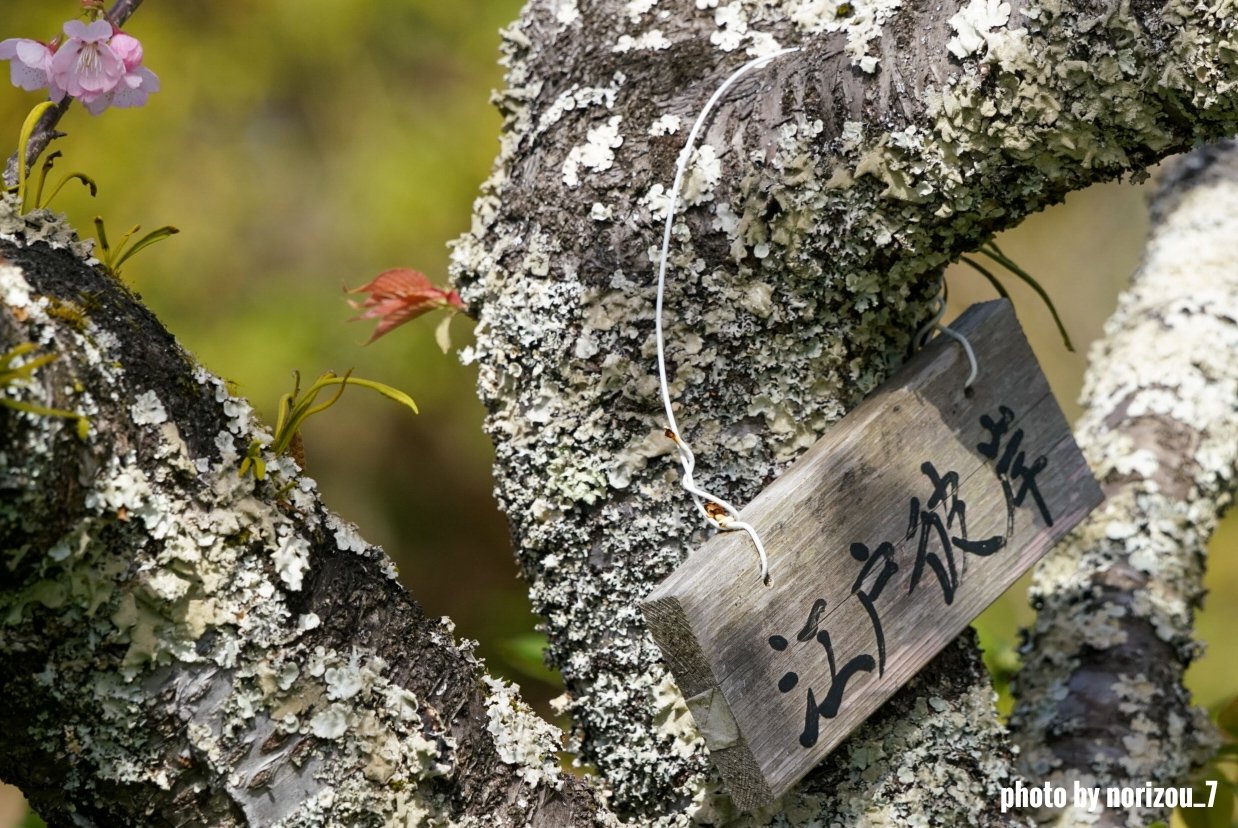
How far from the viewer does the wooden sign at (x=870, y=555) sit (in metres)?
0.68

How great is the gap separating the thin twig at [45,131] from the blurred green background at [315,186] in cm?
170

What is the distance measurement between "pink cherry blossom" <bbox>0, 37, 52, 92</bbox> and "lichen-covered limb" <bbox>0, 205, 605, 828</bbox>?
0.35 feet

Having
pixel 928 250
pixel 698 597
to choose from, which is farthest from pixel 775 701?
pixel 928 250

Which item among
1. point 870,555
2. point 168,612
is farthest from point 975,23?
point 168,612

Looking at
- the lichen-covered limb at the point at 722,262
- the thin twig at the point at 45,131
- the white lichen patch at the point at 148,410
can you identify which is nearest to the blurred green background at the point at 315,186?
the lichen-covered limb at the point at 722,262

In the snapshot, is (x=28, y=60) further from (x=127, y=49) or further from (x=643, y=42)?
(x=643, y=42)

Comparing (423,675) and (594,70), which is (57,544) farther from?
(594,70)

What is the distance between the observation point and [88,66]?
0.63 metres

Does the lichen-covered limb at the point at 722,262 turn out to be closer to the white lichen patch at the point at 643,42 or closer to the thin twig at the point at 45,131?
the white lichen patch at the point at 643,42

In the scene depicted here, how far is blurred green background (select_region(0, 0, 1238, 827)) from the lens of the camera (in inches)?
94.8

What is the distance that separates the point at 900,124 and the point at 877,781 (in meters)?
0.47

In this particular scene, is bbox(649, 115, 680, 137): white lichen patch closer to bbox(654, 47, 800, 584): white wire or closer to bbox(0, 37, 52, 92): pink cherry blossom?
bbox(654, 47, 800, 584): white wire

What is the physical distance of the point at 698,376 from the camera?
2.48 ft

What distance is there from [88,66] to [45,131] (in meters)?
0.05
